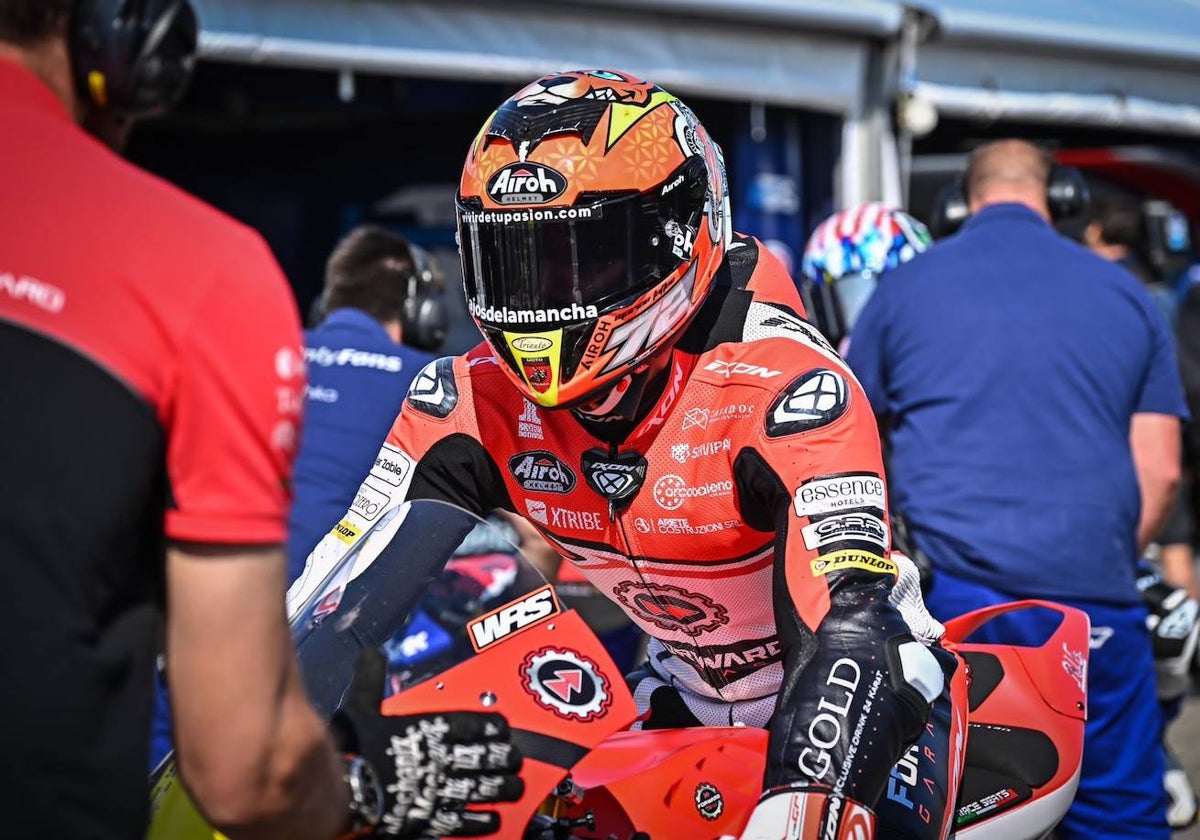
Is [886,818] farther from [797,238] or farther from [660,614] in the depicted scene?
[797,238]

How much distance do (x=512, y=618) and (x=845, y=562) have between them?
0.52m

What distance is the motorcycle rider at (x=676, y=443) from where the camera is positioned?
7.18ft

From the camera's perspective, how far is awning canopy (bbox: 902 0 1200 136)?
8.34 m

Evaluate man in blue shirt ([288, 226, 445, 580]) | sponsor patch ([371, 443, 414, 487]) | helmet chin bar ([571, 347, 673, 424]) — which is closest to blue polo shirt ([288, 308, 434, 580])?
man in blue shirt ([288, 226, 445, 580])

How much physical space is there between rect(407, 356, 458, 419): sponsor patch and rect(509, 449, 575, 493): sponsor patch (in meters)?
0.17

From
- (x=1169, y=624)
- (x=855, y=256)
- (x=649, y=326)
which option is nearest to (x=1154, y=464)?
(x=1169, y=624)

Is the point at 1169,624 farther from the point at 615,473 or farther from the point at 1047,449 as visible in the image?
the point at 615,473

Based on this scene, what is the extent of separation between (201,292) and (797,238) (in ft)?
23.6

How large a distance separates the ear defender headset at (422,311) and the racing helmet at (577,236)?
8.82 ft

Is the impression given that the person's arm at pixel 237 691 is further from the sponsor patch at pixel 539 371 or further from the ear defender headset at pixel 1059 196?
the ear defender headset at pixel 1059 196

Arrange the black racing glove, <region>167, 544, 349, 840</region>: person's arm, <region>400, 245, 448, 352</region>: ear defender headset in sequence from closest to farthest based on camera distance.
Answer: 1. <region>167, 544, 349, 840</region>: person's arm
2. the black racing glove
3. <region>400, 245, 448, 352</region>: ear defender headset

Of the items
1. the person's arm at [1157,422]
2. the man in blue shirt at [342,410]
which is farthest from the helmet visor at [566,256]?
the person's arm at [1157,422]

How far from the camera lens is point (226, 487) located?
1.48 meters

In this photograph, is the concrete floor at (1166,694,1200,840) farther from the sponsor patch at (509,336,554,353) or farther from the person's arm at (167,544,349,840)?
the person's arm at (167,544,349,840)
